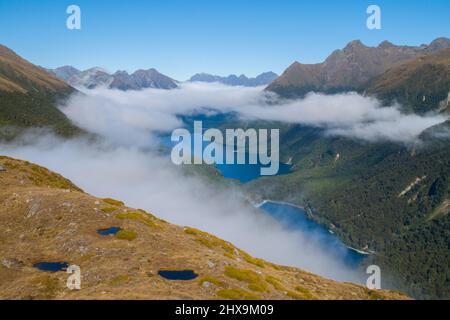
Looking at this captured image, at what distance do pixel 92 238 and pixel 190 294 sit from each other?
28028mm

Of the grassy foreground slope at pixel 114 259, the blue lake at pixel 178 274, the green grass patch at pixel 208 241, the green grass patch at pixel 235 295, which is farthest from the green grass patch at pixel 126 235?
the green grass patch at pixel 235 295

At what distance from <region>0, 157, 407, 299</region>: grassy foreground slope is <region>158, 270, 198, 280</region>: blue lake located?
3.37 feet

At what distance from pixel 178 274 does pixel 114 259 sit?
37.6 ft

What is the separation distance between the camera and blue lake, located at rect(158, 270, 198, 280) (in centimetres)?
6078

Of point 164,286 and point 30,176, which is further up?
point 30,176

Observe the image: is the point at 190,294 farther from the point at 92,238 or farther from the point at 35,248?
the point at 35,248

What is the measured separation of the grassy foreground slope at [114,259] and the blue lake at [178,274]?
1027 mm

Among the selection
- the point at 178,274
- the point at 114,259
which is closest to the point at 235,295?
the point at 178,274

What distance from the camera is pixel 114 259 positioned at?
218 feet

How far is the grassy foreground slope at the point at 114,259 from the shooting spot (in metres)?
56.9

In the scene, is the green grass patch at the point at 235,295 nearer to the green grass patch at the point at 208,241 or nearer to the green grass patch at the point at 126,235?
the green grass patch at the point at 126,235

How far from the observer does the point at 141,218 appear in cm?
8831

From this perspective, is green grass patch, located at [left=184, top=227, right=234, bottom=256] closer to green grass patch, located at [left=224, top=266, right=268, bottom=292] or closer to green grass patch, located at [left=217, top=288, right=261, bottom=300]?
green grass patch, located at [left=224, top=266, right=268, bottom=292]
